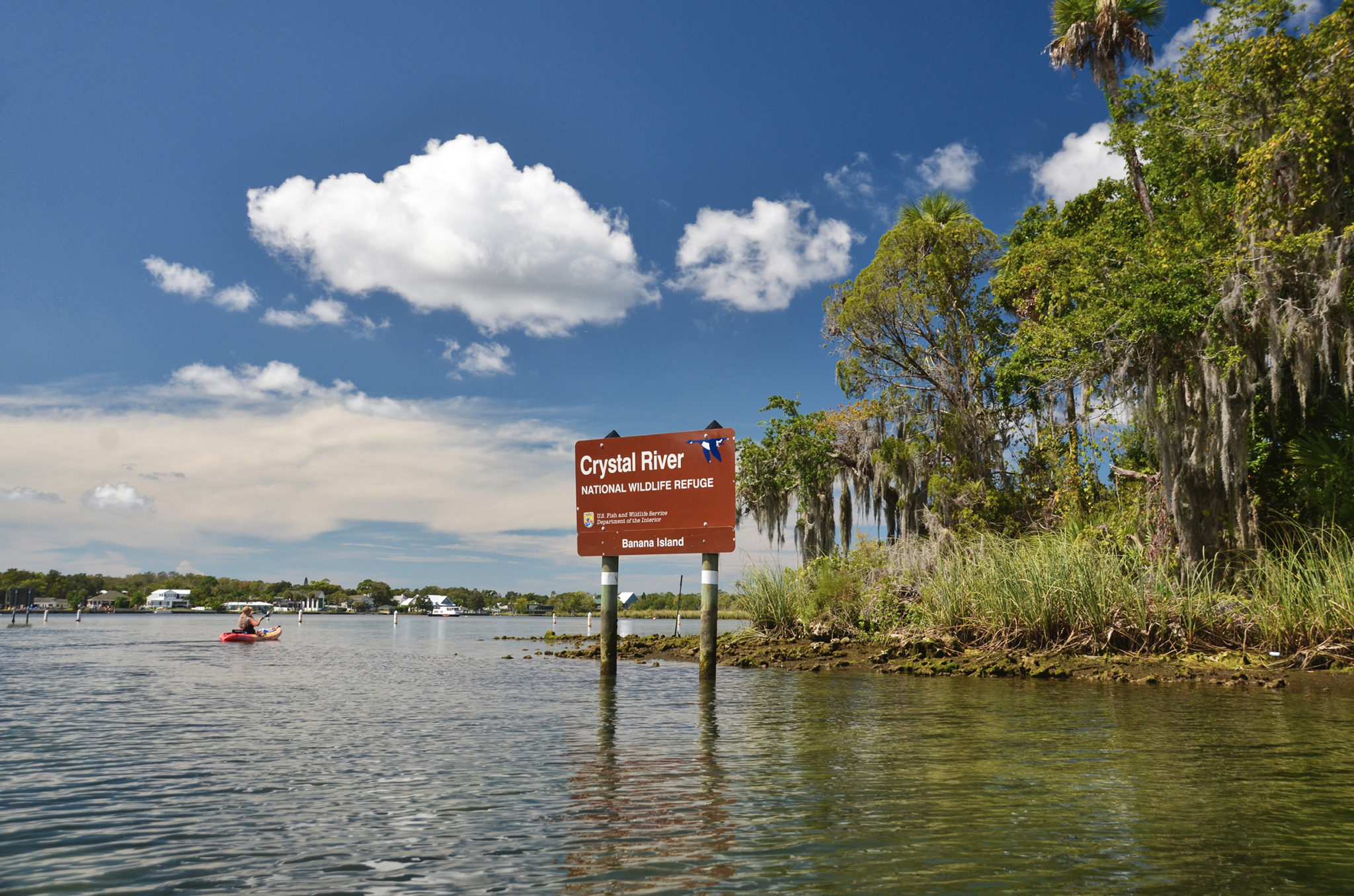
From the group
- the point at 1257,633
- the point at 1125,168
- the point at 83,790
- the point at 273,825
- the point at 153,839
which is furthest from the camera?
the point at 1125,168

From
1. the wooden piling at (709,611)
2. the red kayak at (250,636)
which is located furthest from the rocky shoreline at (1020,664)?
the red kayak at (250,636)

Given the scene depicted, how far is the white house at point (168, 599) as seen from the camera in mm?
162625

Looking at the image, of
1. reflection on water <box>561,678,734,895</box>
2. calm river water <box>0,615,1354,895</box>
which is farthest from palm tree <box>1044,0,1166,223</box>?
reflection on water <box>561,678,734,895</box>

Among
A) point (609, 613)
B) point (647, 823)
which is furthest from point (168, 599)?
point (647, 823)

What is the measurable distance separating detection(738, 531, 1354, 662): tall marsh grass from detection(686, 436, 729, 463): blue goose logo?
721 cm

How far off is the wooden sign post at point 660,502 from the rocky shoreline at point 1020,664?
16.5 feet

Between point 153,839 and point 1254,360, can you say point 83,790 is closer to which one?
point 153,839

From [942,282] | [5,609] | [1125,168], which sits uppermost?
[1125,168]

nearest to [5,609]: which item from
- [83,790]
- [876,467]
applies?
[876,467]

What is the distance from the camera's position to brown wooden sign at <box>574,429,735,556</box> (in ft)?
57.2

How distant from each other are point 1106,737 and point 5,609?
169135 mm

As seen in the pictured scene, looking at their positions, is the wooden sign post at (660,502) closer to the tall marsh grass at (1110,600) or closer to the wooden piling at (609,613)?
the wooden piling at (609,613)

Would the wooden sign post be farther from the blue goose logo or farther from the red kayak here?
the red kayak

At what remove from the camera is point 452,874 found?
16.2 feet
